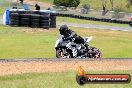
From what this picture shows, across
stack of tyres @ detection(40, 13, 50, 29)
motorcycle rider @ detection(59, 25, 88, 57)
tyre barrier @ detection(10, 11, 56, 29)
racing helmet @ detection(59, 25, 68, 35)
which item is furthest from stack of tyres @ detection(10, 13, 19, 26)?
racing helmet @ detection(59, 25, 68, 35)

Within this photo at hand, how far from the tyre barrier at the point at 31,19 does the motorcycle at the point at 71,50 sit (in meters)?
14.8

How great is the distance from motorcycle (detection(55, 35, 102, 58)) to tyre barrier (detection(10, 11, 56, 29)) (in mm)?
14818

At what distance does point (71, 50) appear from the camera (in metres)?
14.6

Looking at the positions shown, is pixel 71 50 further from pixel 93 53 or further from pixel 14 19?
pixel 14 19

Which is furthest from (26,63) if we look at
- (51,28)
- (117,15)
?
(117,15)

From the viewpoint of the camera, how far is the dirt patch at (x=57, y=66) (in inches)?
487

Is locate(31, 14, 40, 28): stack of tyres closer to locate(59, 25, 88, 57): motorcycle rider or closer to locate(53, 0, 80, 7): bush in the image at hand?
locate(59, 25, 88, 57): motorcycle rider

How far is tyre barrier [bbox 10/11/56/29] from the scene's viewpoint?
2955 cm

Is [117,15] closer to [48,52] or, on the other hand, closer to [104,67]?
[48,52]

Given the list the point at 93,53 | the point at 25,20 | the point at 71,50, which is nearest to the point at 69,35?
the point at 71,50

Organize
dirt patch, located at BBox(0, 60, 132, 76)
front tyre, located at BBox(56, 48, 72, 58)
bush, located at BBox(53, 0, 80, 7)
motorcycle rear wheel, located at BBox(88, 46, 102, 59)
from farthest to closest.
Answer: bush, located at BBox(53, 0, 80, 7) → motorcycle rear wheel, located at BBox(88, 46, 102, 59) → front tyre, located at BBox(56, 48, 72, 58) → dirt patch, located at BBox(0, 60, 132, 76)

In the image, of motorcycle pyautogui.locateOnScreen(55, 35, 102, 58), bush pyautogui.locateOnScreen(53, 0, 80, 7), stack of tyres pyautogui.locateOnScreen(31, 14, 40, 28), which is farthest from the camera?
bush pyautogui.locateOnScreen(53, 0, 80, 7)

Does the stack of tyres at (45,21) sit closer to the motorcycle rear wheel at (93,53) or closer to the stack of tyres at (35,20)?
the stack of tyres at (35,20)

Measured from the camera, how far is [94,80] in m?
3.66
